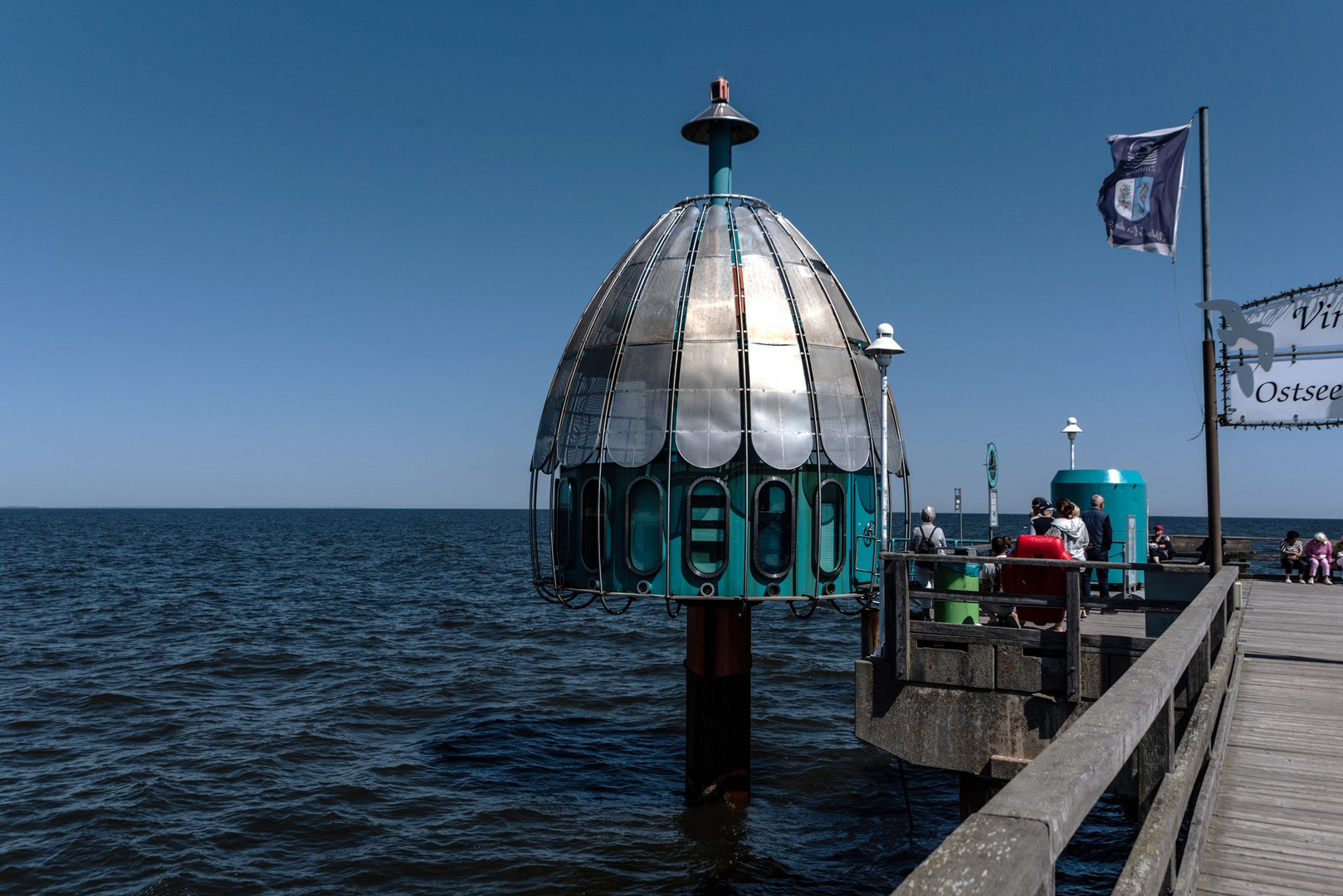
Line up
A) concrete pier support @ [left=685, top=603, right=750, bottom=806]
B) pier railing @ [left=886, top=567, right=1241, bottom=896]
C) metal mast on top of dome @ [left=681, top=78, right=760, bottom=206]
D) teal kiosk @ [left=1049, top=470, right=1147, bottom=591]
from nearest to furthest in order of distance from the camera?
1. pier railing @ [left=886, top=567, right=1241, bottom=896]
2. concrete pier support @ [left=685, top=603, right=750, bottom=806]
3. metal mast on top of dome @ [left=681, top=78, right=760, bottom=206]
4. teal kiosk @ [left=1049, top=470, right=1147, bottom=591]

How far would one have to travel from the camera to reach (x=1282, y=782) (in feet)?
19.6

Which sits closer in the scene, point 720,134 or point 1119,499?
point 720,134

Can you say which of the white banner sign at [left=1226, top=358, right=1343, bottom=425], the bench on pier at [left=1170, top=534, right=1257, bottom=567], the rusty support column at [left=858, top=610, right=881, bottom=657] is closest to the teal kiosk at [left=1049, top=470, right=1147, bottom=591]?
the bench on pier at [left=1170, top=534, right=1257, bottom=567]

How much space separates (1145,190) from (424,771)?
14438 mm

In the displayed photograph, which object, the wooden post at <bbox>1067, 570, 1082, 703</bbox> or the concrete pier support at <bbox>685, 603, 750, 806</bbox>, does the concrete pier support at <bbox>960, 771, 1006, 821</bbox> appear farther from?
the concrete pier support at <bbox>685, 603, 750, 806</bbox>

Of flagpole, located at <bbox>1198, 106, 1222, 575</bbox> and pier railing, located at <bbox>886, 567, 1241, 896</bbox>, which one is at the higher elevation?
flagpole, located at <bbox>1198, 106, 1222, 575</bbox>

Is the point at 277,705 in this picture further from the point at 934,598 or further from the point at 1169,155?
the point at 1169,155

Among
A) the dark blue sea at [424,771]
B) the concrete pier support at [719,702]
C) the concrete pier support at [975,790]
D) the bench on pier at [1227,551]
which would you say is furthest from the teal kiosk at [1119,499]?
the concrete pier support at [975,790]

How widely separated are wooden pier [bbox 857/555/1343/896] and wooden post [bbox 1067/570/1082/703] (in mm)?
179

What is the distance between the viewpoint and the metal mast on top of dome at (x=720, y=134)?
49.4 feet

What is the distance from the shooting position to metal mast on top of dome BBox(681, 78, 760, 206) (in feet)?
49.4

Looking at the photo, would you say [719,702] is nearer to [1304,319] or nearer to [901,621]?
A: [901,621]

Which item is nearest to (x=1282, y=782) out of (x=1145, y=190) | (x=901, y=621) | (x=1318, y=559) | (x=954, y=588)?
(x=901, y=621)

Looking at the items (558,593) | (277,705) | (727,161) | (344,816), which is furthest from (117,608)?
(727,161)
